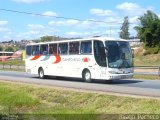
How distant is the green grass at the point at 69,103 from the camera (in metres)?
15.0

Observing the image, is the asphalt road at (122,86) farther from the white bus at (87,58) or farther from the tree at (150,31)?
the tree at (150,31)

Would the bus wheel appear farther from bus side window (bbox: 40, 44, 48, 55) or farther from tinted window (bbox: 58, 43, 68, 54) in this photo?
bus side window (bbox: 40, 44, 48, 55)

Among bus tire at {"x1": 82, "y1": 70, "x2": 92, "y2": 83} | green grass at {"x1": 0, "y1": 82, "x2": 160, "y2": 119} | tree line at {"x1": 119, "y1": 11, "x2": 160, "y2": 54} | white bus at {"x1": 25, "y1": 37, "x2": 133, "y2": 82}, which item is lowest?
green grass at {"x1": 0, "y1": 82, "x2": 160, "y2": 119}

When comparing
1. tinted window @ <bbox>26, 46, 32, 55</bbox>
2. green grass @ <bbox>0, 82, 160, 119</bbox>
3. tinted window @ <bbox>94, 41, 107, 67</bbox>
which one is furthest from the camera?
tinted window @ <bbox>26, 46, 32, 55</bbox>

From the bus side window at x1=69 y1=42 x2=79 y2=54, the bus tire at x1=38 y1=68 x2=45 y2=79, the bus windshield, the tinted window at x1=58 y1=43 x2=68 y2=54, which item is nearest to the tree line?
the bus tire at x1=38 y1=68 x2=45 y2=79

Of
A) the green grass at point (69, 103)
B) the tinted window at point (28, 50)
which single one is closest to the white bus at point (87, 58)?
the tinted window at point (28, 50)

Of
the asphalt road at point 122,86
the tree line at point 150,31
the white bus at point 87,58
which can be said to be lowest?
the asphalt road at point 122,86

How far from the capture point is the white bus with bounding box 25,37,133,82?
26.7 metres

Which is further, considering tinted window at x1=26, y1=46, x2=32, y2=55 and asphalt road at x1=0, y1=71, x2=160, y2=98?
tinted window at x1=26, y1=46, x2=32, y2=55

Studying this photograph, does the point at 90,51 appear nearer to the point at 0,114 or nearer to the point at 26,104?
the point at 26,104

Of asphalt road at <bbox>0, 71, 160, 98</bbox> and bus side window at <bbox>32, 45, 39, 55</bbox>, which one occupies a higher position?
bus side window at <bbox>32, 45, 39, 55</bbox>

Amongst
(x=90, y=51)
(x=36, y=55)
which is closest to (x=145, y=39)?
(x=36, y=55)

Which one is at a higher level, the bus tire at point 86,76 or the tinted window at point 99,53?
the tinted window at point 99,53

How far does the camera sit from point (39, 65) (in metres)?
34.4
